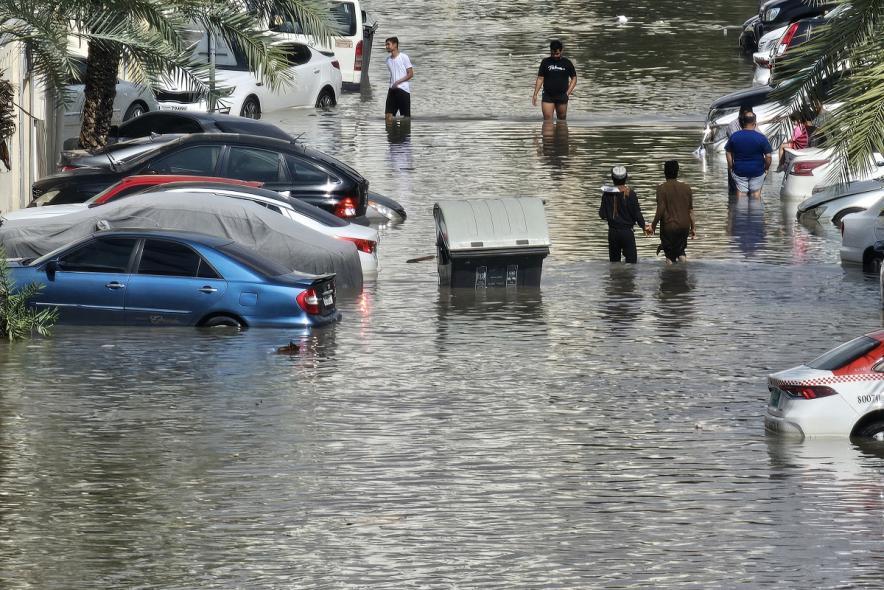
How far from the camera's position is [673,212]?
24641 mm

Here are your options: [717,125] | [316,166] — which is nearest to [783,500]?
[316,166]

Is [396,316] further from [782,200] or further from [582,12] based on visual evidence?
[582,12]

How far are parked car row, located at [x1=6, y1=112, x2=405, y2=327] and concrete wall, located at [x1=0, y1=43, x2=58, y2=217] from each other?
1.63 metres

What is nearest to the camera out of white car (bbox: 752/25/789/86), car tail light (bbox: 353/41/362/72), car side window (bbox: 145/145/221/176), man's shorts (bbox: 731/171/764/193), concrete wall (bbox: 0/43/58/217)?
car side window (bbox: 145/145/221/176)

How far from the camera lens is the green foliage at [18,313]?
20.1 m

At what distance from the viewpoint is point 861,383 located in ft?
50.9

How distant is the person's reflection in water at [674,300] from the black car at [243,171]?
478cm

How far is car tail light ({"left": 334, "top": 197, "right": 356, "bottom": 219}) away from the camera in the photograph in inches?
1026

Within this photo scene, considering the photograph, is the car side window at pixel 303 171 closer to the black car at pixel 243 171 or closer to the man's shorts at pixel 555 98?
the black car at pixel 243 171

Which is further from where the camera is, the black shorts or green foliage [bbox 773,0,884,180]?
the black shorts

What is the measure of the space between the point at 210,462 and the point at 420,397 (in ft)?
10.1

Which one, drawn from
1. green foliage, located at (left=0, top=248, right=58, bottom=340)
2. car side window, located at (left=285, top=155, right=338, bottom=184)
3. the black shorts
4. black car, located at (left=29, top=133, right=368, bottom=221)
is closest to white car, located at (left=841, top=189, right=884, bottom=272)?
black car, located at (left=29, top=133, right=368, bottom=221)

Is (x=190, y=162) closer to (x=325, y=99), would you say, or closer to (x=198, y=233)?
(x=198, y=233)

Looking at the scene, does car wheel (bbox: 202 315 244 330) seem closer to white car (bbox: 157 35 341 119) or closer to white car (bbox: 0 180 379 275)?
white car (bbox: 0 180 379 275)
